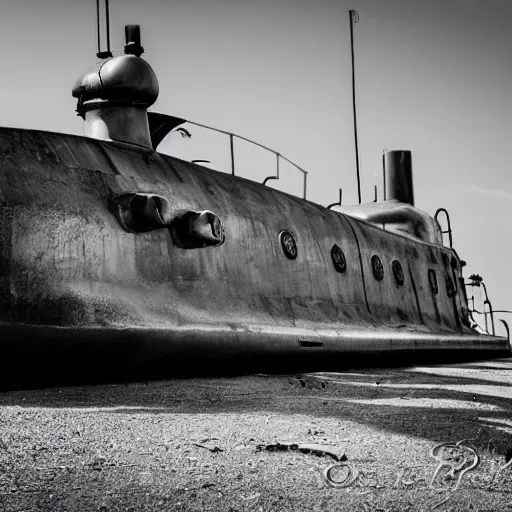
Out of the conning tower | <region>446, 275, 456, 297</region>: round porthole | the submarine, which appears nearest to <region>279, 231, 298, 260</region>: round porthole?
the submarine

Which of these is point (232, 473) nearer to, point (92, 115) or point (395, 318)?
point (92, 115)

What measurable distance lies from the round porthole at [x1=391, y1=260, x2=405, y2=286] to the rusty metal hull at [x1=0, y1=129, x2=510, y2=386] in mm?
1064

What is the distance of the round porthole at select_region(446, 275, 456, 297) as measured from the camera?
11.0 m

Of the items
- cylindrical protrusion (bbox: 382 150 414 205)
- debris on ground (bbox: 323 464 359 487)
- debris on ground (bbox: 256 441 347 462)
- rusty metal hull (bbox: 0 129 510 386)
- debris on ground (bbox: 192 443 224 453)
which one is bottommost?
debris on ground (bbox: 323 464 359 487)

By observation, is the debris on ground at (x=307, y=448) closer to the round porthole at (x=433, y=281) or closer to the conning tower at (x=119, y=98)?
the conning tower at (x=119, y=98)

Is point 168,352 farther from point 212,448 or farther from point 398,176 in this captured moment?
point 398,176

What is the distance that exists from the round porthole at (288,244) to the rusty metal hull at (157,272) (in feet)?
0.15

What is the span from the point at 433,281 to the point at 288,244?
424 centimetres

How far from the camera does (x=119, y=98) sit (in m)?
6.25

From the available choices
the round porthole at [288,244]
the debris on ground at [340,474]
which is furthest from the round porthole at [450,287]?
the debris on ground at [340,474]

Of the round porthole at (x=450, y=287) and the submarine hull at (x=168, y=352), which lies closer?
Answer: the submarine hull at (x=168, y=352)

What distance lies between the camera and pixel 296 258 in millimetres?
6949

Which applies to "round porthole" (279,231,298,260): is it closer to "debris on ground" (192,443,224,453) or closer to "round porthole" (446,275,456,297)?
"debris on ground" (192,443,224,453)

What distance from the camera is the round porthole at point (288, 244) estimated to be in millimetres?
6801
